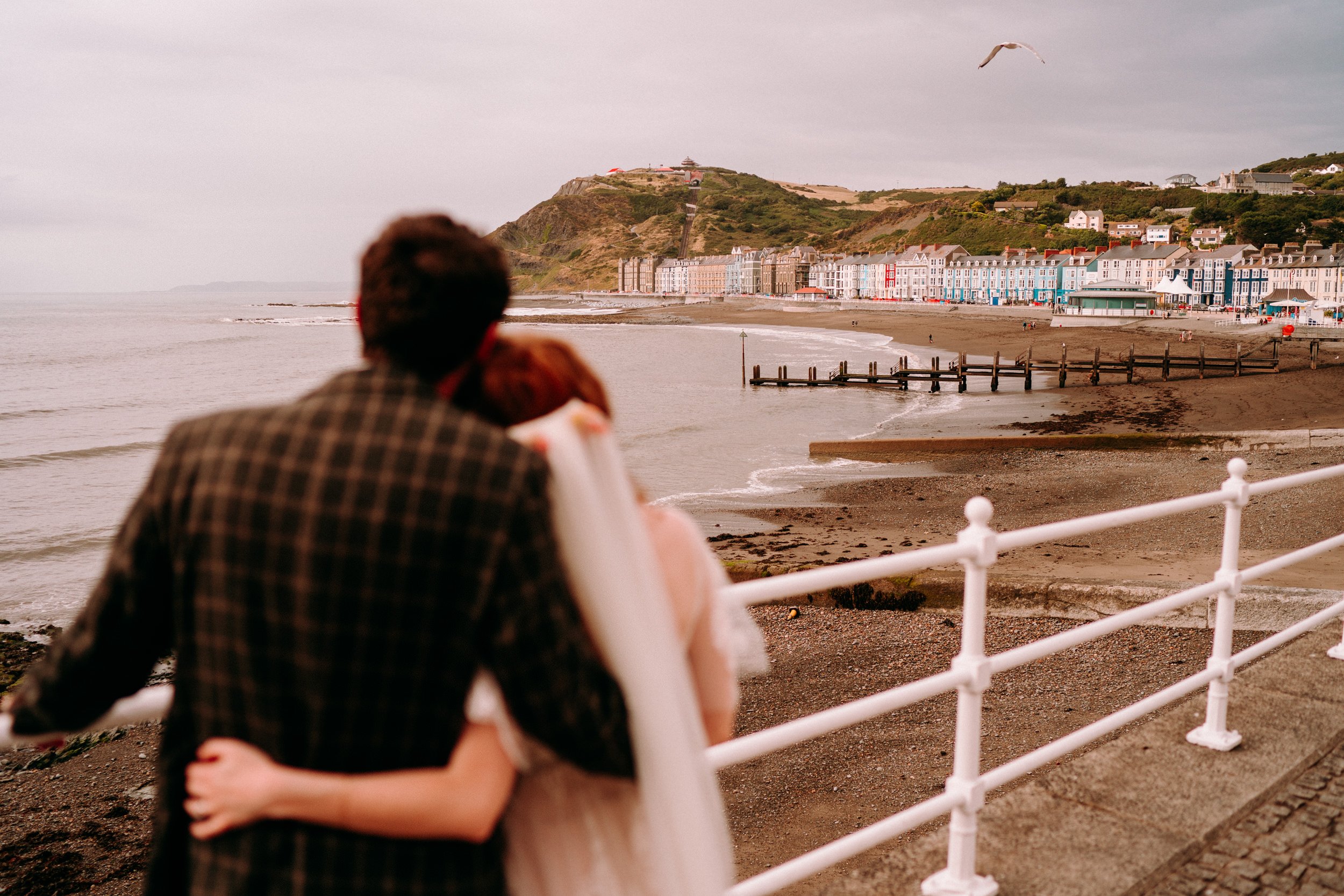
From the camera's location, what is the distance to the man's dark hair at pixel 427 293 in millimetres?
1133

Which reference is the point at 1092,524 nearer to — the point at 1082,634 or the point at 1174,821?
the point at 1082,634

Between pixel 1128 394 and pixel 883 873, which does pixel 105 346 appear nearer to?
pixel 1128 394

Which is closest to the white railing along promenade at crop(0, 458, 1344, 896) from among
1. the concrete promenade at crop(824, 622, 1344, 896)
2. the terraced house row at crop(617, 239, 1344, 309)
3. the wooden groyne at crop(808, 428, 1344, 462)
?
the concrete promenade at crop(824, 622, 1344, 896)

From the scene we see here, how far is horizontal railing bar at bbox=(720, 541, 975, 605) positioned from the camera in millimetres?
2051

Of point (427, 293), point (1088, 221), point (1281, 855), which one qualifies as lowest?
point (1281, 855)

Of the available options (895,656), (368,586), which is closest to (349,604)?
(368,586)

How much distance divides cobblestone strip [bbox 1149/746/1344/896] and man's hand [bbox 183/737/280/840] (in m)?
2.70

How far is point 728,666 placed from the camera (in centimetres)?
136

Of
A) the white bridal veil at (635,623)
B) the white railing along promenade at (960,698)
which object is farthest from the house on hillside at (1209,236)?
the white bridal veil at (635,623)

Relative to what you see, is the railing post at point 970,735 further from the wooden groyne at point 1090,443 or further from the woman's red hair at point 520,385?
the wooden groyne at point 1090,443

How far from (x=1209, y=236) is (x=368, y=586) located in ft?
477

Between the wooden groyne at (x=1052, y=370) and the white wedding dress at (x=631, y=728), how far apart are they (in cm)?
3673

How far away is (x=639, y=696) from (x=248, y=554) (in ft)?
1.62

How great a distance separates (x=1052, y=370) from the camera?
139 ft
